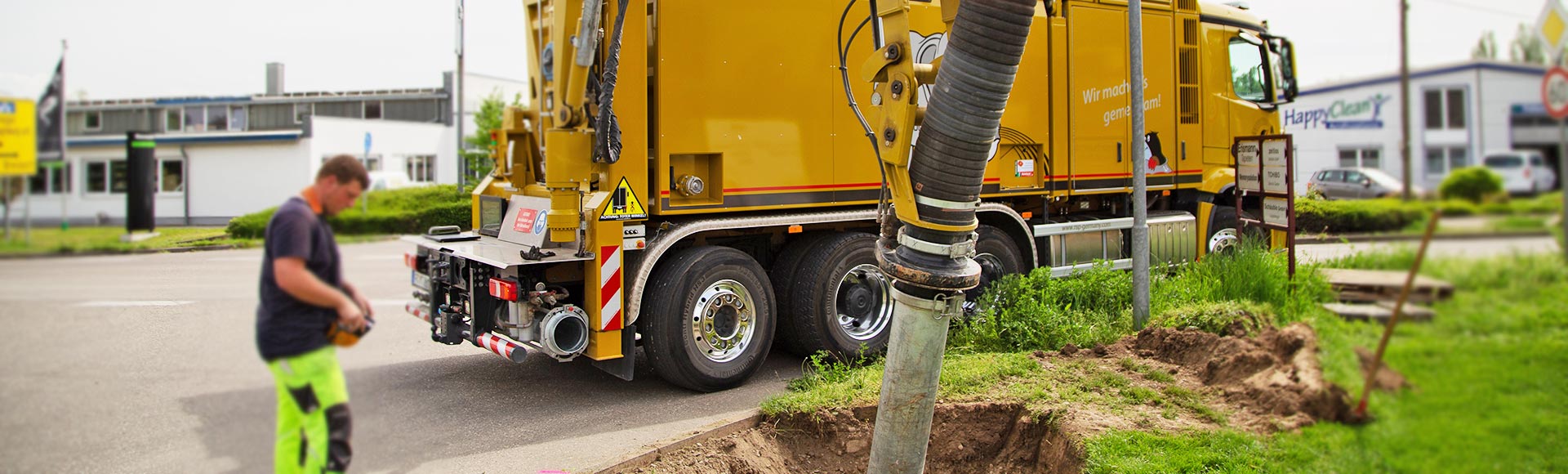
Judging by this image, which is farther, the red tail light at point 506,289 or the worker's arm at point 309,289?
the red tail light at point 506,289

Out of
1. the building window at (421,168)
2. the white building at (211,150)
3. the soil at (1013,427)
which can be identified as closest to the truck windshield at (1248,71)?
the soil at (1013,427)

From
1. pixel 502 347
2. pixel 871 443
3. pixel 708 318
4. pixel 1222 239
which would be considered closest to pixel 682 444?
pixel 871 443

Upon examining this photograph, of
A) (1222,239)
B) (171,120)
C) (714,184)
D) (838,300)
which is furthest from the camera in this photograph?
(1222,239)

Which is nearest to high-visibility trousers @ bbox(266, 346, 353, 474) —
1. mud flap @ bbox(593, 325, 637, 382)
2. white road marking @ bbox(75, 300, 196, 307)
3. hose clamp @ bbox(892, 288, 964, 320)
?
white road marking @ bbox(75, 300, 196, 307)

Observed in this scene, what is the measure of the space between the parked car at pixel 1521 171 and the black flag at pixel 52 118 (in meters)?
3.16

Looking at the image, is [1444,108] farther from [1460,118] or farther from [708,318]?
[708,318]

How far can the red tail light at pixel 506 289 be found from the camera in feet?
20.7

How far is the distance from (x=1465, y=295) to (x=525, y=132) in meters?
6.41

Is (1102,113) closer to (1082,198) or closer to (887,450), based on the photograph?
(1082,198)

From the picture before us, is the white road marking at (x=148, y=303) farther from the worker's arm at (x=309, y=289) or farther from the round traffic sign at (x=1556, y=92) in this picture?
the round traffic sign at (x=1556, y=92)

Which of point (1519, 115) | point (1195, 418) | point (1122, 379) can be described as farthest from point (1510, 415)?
point (1122, 379)

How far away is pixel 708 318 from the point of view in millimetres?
7105

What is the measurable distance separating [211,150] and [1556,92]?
10.1ft

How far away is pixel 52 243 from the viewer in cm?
194
